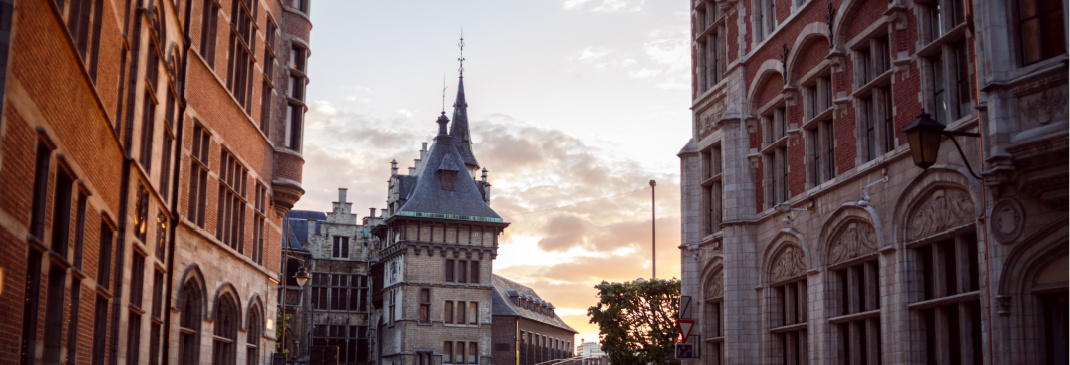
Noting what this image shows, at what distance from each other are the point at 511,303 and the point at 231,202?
6198 cm

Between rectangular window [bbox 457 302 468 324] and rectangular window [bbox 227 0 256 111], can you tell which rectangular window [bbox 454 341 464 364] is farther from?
rectangular window [bbox 227 0 256 111]

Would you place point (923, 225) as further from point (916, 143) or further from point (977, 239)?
point (916, 143)

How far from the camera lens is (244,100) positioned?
2448cm

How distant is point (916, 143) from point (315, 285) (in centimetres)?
6209

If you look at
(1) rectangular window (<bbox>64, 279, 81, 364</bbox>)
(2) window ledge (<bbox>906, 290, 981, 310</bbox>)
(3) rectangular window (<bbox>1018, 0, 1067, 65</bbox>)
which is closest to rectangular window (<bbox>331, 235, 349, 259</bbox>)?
(2) window ledge (<bbox>906, 290, 981, 310</bbox>)

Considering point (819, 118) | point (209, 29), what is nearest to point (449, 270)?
point (209, 29)

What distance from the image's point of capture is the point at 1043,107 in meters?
12.5

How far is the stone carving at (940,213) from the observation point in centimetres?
1527

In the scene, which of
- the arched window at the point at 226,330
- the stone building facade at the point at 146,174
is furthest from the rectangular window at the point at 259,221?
→ the arched window at the point at 226,330

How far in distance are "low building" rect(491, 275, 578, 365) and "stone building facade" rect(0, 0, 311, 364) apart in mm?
48161

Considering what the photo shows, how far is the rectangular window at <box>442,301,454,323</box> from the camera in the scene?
67.4m

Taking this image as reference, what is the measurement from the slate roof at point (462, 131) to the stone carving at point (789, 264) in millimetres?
54345

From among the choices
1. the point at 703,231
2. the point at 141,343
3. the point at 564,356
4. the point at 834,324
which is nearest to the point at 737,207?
the point at 703,231

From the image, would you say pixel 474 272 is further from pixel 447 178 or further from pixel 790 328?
pixel 790 328
